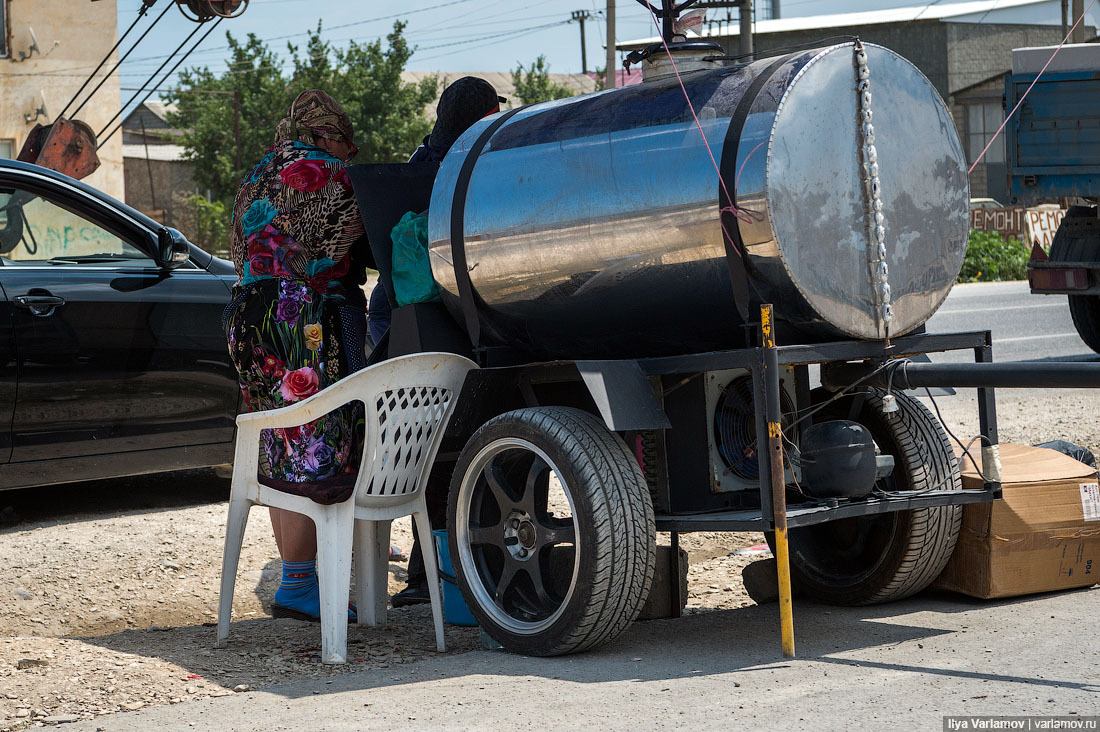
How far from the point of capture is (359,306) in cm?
497

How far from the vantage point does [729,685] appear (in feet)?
12.0

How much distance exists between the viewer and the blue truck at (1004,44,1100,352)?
36.7 feet

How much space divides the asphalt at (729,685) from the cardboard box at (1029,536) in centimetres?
20

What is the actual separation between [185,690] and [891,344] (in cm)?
249

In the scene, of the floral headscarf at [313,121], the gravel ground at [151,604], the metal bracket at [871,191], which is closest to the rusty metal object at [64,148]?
the gravel ground at [151,604]

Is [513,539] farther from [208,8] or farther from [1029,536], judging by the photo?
[208,8]

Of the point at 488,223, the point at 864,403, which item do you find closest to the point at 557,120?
the point at 488,223

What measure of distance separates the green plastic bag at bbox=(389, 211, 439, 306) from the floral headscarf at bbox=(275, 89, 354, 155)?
0.40m

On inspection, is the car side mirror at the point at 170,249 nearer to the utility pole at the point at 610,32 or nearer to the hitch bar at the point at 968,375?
the hitch bar at the point at 968,375

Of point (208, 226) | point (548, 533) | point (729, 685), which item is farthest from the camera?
point (208, 226)

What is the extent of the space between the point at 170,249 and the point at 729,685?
12.4ft

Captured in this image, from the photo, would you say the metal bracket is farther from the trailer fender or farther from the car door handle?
the car door handle

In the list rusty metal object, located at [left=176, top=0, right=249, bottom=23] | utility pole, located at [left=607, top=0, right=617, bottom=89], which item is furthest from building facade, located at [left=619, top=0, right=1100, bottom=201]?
rusty metal object, located at [left=176, top=0, right=249, bottom=23]

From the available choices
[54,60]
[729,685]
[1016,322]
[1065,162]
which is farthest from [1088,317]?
[54,60]
